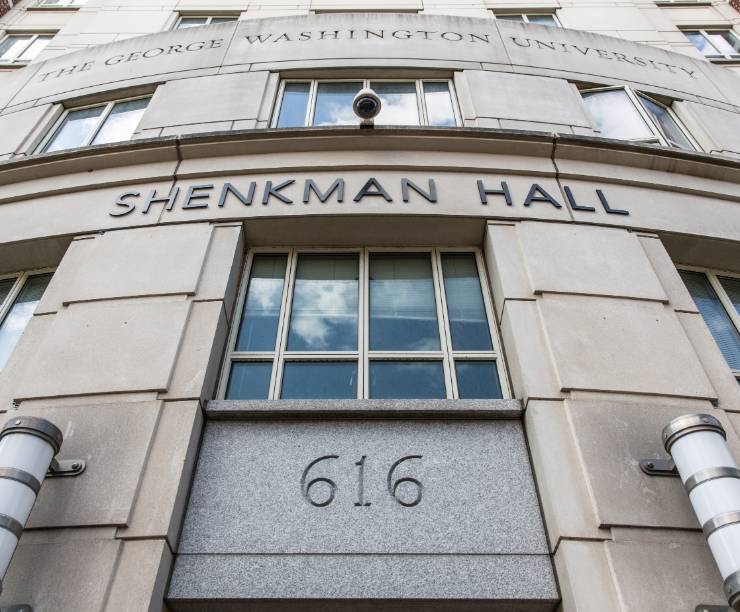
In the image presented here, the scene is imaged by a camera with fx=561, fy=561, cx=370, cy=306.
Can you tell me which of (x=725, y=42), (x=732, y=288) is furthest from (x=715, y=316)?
(x=725, y=42)

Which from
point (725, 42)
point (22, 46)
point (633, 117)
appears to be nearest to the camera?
point (633, 117)

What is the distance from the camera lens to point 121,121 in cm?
991

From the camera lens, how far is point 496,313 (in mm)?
6523

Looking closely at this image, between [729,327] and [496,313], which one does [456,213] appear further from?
[729,327]

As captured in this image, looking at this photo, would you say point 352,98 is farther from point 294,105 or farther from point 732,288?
point 732,288

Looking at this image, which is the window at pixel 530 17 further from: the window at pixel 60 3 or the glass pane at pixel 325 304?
the window at pixel 60 3

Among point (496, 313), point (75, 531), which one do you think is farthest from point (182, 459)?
point (496, 313)

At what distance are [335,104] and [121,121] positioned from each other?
3.80 meters

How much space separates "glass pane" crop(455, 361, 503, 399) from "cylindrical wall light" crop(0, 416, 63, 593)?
3.79 metres

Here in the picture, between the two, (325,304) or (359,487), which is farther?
(325,304)

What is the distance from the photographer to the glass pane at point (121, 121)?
9.55 m

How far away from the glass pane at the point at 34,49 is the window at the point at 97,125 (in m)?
5.88

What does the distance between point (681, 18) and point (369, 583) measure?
55.2ft

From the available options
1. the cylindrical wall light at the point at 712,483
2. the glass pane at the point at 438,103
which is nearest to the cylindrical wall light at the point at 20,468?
the cylindrical wall light at the point at 712,483
